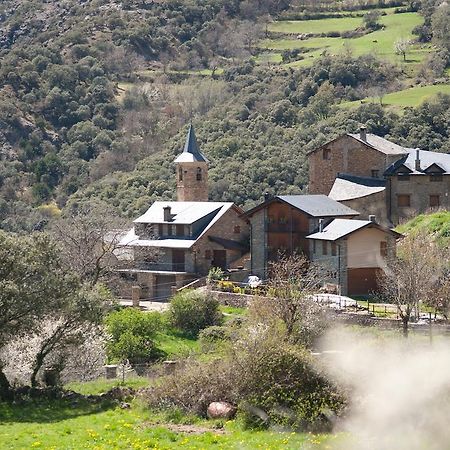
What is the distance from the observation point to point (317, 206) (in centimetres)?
5350

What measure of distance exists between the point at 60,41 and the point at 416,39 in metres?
46.1

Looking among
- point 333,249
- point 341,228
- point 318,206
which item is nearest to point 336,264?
point 333,249

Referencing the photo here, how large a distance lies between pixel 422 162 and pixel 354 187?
405 cm

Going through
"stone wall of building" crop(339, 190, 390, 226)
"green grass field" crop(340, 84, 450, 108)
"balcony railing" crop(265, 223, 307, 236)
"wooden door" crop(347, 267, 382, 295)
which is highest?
"green grass field" crop(340, 84, 450, 108)

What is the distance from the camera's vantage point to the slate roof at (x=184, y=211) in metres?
59.6

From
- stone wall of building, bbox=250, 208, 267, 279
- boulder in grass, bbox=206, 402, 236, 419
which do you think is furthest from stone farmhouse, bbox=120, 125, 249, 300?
boulder in grass, bbox=206, 402, 236, 419

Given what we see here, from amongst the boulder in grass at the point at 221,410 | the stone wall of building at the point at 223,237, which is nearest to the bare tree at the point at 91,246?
the stone wall of building at the point at 223,237

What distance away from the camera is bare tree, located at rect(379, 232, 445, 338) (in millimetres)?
39000

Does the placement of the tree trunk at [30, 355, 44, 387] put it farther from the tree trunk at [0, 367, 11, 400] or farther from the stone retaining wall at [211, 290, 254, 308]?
the stone retaining wall at [211, 290, 254, 308]

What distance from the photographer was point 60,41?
136m

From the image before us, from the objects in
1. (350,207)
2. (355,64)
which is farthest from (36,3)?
(350,207)

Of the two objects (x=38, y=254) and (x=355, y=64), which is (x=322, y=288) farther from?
(x=355, y=64)

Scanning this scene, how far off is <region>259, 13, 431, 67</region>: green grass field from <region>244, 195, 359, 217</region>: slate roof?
57.3 metres

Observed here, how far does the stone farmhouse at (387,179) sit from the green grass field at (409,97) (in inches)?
986
